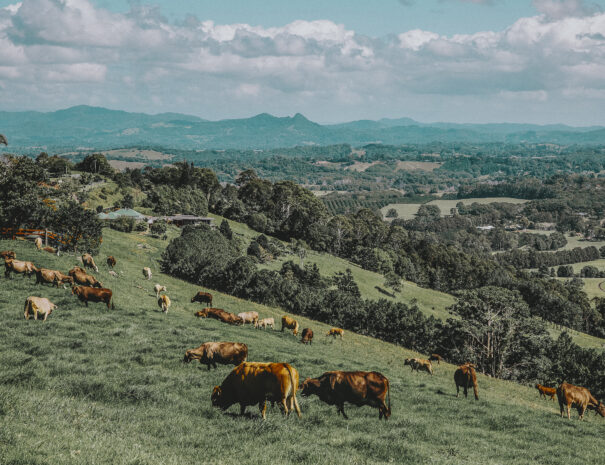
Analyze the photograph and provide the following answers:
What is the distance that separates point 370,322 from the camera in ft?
200

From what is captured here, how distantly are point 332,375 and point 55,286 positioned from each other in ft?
70.1

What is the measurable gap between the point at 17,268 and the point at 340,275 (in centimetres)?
7333

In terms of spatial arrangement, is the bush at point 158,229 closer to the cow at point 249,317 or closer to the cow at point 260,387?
the cow at point 249,317

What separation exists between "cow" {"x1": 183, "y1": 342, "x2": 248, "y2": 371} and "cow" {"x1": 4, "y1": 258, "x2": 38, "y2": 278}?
17.7 m

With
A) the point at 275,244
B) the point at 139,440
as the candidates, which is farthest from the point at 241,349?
the point at 275,244

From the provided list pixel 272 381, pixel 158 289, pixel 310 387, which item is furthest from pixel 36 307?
pixel 158 289

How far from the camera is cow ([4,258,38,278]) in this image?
2688cm

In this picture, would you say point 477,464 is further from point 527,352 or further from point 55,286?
point 527,352

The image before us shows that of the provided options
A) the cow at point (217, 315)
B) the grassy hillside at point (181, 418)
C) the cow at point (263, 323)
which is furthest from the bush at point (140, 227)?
the grassy hillside at point (181, 418)

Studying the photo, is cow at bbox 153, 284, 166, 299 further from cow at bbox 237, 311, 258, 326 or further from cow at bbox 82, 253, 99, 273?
cow at bbox 237, 311, 258, 326

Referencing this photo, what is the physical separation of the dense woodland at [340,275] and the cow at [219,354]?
31.2m

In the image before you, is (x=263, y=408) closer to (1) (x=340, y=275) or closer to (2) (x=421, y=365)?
(2) (x=421, y=365)

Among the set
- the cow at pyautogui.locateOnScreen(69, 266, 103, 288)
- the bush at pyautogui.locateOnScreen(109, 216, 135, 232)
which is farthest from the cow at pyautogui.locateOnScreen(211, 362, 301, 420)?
the bush at pyautogui.locateOnScreen(109, 216, 135, 232)

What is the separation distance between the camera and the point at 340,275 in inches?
3740
